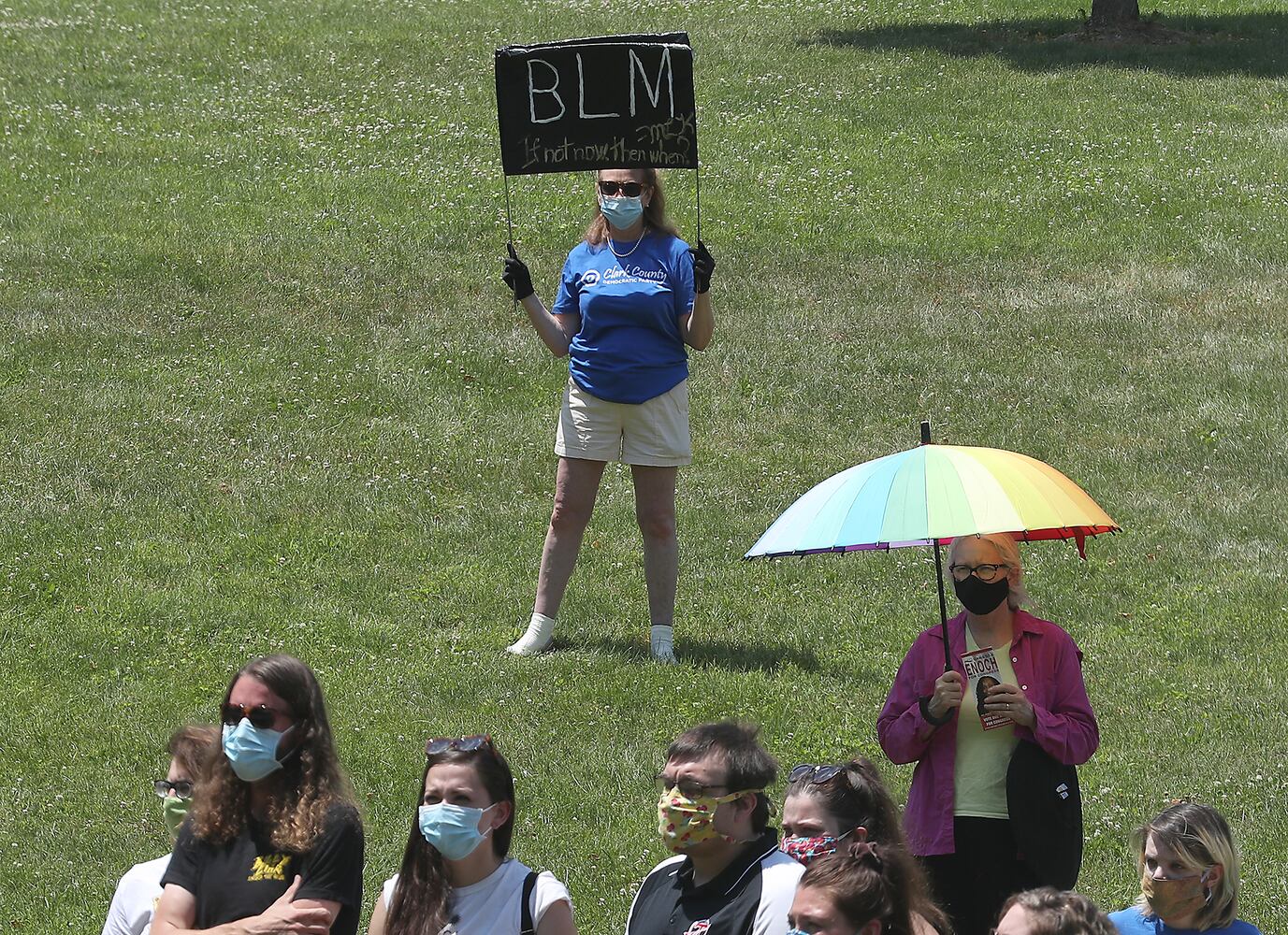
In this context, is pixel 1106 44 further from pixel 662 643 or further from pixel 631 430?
pixel 662 643

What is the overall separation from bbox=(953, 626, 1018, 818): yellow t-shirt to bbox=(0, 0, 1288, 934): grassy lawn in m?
1.53

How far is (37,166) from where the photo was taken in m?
17.5

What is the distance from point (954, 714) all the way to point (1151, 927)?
2.66 feet

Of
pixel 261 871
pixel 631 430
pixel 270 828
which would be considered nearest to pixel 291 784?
pixel 270 828

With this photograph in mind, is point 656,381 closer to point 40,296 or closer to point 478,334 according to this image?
point 478,334

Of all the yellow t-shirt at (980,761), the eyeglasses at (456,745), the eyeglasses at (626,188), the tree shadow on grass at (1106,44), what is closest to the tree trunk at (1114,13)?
the tree shadow on grass at (1106,44)

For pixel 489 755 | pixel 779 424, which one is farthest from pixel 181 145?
pixel 489 755

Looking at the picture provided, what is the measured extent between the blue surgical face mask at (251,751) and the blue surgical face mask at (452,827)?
0.44 meters

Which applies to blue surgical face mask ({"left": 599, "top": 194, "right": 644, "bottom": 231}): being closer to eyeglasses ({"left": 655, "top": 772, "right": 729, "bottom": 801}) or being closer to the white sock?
the white sock

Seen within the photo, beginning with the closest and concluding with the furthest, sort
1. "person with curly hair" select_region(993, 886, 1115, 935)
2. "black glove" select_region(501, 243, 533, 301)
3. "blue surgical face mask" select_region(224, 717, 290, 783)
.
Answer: "person with curly hair" select_region(993, 886, 1115, 935), "blue surgical face mask" select_region(224, 717, 290, 783), "black glove" select_region(501, 243, 533, 301)

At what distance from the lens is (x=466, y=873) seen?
4.66m

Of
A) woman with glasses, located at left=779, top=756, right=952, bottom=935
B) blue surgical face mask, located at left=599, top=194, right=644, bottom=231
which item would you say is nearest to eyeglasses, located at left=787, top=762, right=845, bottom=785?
woman with glasses, located at left=779, top=756, right=952, bottom=935

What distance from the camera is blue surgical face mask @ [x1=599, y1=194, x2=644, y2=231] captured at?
8.02m

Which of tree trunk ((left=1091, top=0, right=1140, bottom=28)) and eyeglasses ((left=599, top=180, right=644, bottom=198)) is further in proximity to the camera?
tree trunk ((left=1091, top=0, right=1140, bottom=28))
